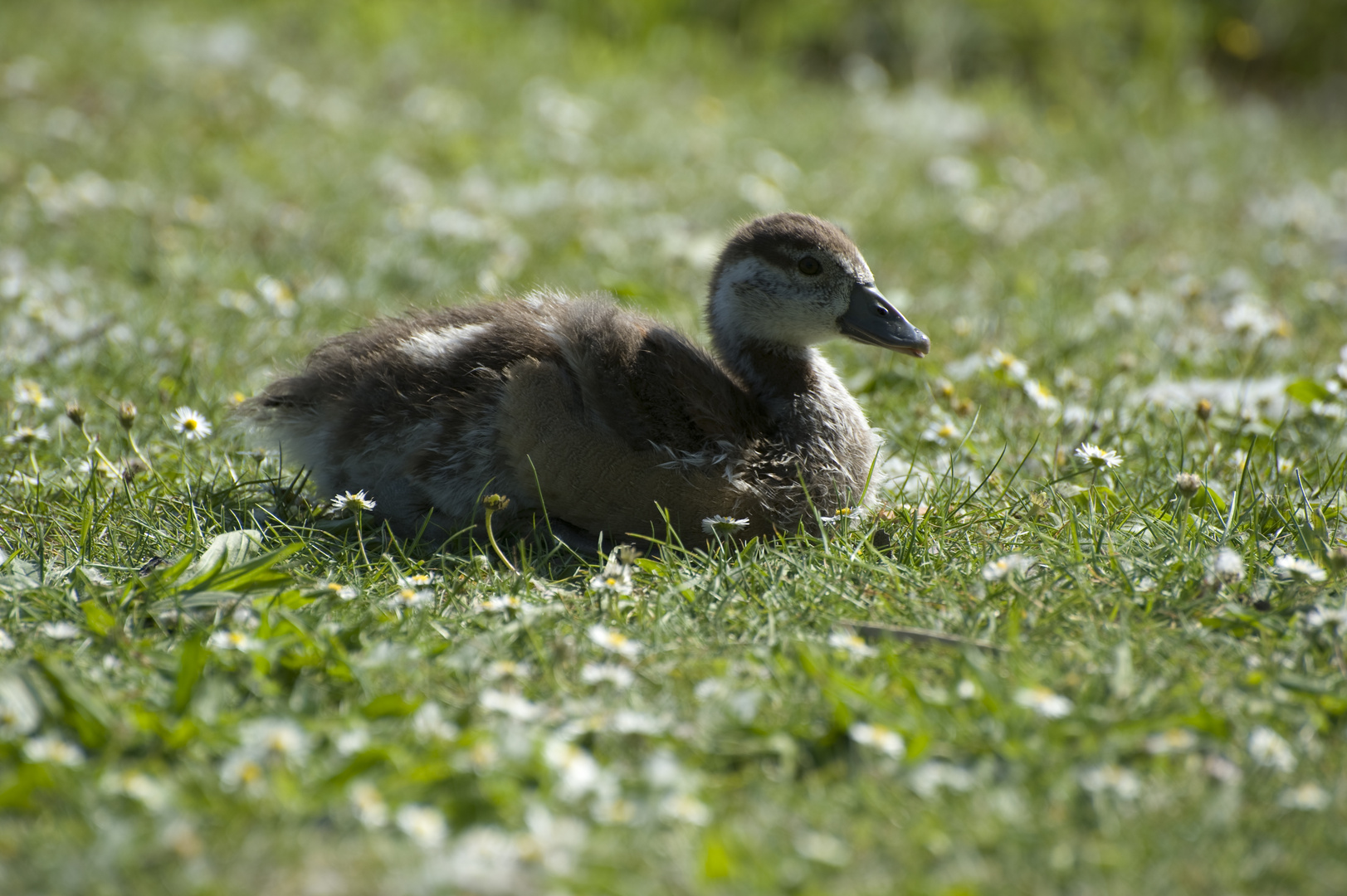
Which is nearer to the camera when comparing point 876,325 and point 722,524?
point 722,524

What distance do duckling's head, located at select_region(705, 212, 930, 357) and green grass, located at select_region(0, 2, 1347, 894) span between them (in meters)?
0.53

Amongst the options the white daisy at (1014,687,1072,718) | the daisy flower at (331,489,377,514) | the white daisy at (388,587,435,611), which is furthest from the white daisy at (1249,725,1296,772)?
the daisy flower at (331,489,377,514)

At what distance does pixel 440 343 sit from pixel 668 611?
1301 mm

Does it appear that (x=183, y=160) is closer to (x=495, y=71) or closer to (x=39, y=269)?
(x=39, y=269)

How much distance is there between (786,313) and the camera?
409 centimetres

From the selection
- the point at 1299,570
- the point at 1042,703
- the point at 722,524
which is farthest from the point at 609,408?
the point at 1299,570

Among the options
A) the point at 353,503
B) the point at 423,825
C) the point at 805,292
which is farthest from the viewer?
the point at 805,292

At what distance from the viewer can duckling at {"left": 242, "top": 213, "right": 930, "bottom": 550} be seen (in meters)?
3.68

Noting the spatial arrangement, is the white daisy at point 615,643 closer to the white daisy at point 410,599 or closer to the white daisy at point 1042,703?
the white daisy at point 410,599

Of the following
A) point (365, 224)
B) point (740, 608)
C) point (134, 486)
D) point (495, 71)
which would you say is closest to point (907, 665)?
point (740, 608)

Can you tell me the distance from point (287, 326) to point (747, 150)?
5.12 metres

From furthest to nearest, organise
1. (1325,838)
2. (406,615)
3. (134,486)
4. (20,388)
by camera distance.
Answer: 1. (20,388)
2. (134,486)
3. (406,615)
4. (1325,838)

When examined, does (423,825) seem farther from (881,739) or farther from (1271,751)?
(1271,751)

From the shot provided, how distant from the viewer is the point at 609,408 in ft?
12.1
